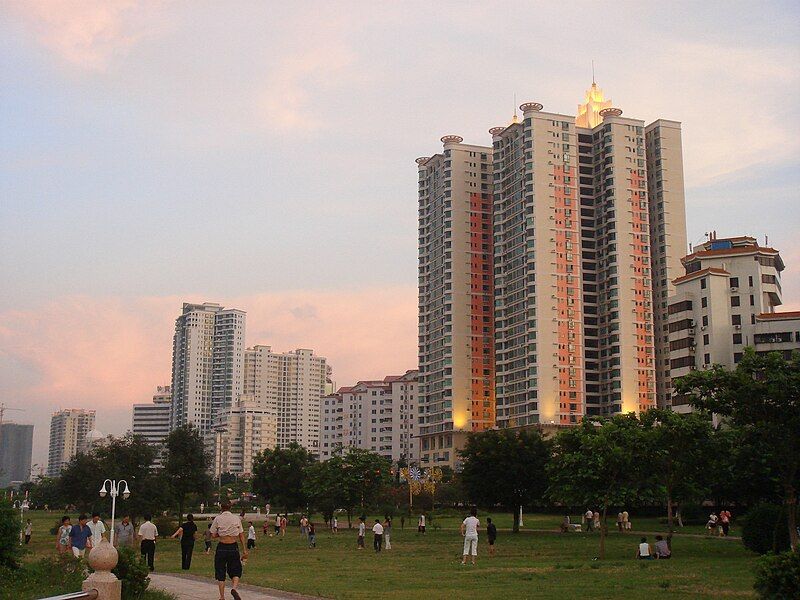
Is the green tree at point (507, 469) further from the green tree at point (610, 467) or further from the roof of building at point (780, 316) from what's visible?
the roof of building at point (780, 316)

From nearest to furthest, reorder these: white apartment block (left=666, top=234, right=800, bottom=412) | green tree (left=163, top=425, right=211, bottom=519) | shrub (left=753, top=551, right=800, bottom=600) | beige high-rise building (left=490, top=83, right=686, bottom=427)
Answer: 1. shrub (left=753, top=551, right=800, bottom=600)
2. green tree (left=163, top=425, right=211, bottom=519)
3. white apartment block (left=666, top=234, right=800, bottom=412)
4. beige high-rise building (left=490, top=83, right=686, bottom=427)

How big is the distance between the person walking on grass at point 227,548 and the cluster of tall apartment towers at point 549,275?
395 feet

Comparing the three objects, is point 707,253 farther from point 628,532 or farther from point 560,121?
point 628,532

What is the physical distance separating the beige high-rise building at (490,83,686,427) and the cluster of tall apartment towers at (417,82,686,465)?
0.23 meters

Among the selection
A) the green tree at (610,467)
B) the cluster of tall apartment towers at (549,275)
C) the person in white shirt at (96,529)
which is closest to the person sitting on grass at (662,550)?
the green tree at (610,467)

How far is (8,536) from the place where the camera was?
63.1ft

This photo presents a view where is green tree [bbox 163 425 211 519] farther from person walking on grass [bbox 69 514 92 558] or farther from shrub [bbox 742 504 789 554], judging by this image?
shrub [bbox 742 504 789 554]

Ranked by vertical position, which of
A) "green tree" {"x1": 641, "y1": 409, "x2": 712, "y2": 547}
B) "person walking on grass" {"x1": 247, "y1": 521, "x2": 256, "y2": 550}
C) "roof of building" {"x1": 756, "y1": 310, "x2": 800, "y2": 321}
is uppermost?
"roof of building" {"x1": 756, "y1": 310, "x2": 800, "y2": 321}

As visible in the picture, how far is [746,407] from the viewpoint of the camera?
28422 millimetres

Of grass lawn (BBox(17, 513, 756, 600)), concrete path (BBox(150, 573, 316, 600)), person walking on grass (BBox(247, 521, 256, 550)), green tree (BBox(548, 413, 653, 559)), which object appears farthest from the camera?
person walking on grass (BBox(247, 521, 256, 550))

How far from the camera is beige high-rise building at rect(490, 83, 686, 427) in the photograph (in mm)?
137875

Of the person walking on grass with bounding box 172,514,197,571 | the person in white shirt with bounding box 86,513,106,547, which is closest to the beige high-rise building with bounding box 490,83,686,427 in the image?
the person walking on grass with bounding box 172,514,197,571

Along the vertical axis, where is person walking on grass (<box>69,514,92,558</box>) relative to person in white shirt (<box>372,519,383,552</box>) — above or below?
above

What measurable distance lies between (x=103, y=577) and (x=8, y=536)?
8.78m
